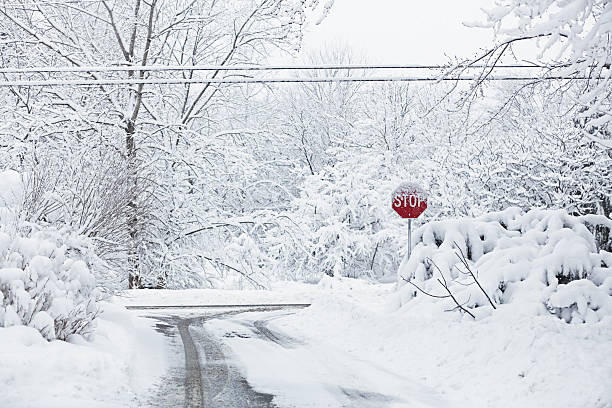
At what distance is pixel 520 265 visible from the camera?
11.0m

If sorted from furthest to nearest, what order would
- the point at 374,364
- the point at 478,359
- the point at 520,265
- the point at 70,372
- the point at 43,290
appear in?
the point at 520,265
the point at 374,364
the point at 478,359
the point at 43,290
the point at 70,372

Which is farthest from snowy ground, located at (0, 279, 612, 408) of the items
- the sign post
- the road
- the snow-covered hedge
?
the sign post

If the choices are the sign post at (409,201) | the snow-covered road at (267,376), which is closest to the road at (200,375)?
the snow-covered road at (267,376)

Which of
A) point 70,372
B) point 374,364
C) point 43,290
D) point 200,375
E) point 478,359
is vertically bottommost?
point 374,364

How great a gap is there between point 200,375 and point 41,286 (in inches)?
88.2

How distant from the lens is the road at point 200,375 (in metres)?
7.54

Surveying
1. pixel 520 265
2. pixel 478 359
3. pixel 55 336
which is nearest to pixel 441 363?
pixel 478 359

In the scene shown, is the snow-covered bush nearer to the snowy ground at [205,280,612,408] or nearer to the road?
the road

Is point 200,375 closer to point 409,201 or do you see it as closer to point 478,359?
point 478,359

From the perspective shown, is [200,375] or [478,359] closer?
[200,375]

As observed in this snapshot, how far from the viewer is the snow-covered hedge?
9.95 meters

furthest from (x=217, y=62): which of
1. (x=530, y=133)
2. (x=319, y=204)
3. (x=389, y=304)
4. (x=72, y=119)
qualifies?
(x=389, y=304)

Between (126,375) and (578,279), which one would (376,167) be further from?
(126,375)

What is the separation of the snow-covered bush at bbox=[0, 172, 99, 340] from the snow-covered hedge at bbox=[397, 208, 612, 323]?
531 cm
